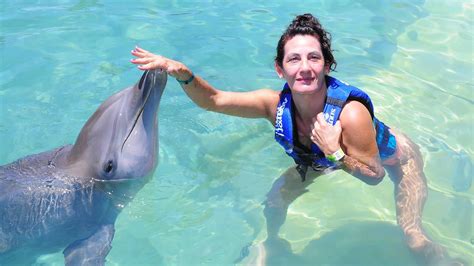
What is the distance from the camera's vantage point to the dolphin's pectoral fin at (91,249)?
4117 millimetres

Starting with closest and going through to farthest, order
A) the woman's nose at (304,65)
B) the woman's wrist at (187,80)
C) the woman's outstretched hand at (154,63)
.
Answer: the woman's outstretched hand at (154,63)
the woman's nose at (304,65)
the woman's wrist at (187,80)

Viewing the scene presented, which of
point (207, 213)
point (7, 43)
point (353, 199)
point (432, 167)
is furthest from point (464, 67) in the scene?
point (7, 43)

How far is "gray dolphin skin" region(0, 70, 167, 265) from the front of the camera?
4266 mm

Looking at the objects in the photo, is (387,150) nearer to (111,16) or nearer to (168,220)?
(168,220)

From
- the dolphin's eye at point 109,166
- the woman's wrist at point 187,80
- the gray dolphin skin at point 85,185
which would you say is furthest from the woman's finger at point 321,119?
the dolphin's eye at point 109,166

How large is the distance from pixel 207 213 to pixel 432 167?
2.40 m

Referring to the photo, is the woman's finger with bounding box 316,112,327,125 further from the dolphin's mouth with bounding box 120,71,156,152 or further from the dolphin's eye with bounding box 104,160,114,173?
the dolphin's eye with bounding box 104,160,114,173

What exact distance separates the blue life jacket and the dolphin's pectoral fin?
63.3 inches

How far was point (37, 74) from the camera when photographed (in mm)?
7277

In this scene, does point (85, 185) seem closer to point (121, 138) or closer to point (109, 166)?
point (109, 166)

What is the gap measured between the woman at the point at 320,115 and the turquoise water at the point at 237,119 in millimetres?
303

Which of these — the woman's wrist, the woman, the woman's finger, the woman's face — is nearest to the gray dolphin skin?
the woman's wrist

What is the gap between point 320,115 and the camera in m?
4.02

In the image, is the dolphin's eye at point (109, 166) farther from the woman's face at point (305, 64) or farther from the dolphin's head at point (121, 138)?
the woman's face at point (305, 64)
